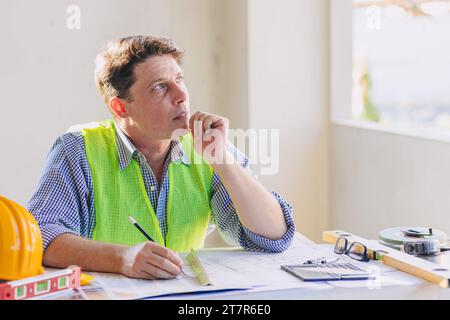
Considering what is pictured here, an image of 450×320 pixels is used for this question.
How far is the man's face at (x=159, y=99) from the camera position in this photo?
216 cm

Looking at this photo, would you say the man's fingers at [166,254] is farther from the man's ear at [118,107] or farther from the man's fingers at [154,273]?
the man's ear at [118,107]

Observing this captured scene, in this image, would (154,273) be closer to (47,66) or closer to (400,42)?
(47,66)

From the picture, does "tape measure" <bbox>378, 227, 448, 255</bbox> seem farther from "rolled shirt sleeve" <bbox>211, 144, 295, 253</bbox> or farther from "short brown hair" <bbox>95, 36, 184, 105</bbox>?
"short brown hair" <bbox>95, 36, 184, 105</bbox>

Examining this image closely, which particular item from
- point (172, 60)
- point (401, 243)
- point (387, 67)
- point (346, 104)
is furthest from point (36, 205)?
point (387, 67)

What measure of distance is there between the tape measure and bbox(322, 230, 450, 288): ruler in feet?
0.10

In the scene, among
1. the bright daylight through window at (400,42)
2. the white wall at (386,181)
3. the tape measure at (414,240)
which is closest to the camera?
the tape measure at (414,240)

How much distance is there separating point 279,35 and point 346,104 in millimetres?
468

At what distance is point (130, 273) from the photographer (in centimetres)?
172

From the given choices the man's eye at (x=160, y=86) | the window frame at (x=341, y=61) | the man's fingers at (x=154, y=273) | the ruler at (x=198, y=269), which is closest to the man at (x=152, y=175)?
the man's eye at (x=160, y=86)

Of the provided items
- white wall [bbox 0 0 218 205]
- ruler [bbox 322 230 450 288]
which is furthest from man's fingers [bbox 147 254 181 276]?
white wall [bbox 0 0 218 205]

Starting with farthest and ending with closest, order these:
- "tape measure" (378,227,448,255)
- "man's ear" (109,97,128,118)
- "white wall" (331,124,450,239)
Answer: "white wall" (331,124,450,239), "man's ear" (109,97,128,118), "tape measure" (378,227,448,255)

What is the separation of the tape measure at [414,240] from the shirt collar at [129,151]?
626 millimetres

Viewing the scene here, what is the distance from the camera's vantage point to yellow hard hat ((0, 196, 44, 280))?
1.60m
